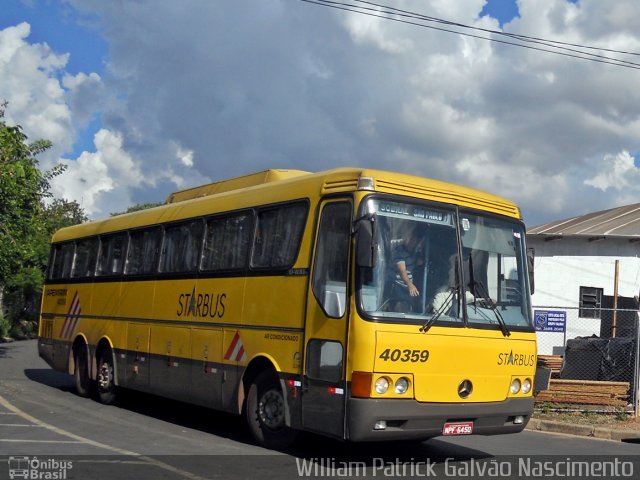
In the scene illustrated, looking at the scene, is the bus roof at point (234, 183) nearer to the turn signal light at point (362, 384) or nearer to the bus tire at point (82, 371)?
the bus tire at point (82, 371)

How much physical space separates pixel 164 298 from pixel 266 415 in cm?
338

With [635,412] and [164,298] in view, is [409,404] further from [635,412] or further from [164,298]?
[635,412]

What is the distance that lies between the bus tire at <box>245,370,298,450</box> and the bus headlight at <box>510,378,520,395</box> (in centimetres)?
253

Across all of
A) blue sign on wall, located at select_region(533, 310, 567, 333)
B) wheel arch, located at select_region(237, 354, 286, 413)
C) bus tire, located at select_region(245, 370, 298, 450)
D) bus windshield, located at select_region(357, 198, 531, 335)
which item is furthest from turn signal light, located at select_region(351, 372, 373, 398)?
blue sign on wall, located at select_region(533, 310, 567, 333)

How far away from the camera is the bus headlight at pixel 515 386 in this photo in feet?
30.0

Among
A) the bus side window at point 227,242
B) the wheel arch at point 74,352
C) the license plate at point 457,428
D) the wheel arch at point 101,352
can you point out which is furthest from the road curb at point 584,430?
the wheel arch at point 74,352

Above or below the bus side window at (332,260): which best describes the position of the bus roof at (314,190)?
above

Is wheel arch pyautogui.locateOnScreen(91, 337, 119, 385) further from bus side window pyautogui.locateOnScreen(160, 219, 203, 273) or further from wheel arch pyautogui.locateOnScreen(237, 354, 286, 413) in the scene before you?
wheel arch pyautogui.locateOnScreen(237, 354, 286, 413)

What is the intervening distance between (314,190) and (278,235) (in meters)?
0.85

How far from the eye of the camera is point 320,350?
28.3ft

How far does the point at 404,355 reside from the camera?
8.18m

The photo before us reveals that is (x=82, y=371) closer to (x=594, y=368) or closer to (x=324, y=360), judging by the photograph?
(x=324, y=360)

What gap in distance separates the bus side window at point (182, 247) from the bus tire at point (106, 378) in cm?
258

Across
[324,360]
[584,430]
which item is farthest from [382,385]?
[584,430]
